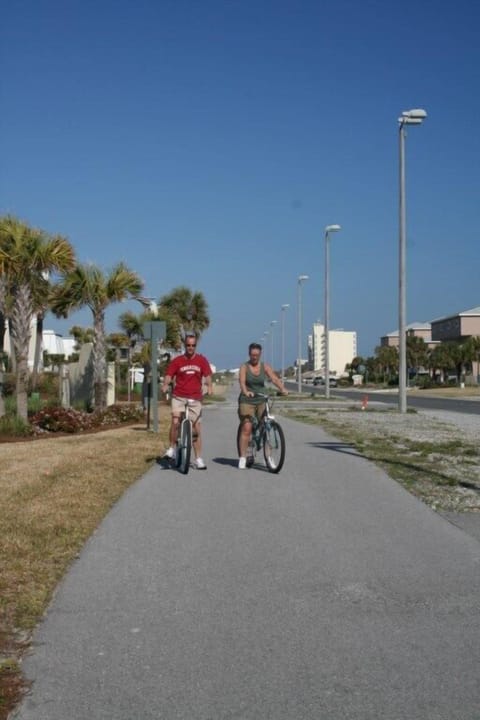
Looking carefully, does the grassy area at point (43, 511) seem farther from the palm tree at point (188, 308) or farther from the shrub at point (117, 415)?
the palm tree at point (188, 308)

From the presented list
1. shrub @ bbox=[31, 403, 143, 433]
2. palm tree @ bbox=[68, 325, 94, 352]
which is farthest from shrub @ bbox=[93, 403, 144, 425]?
palm tree @ bbox=[68, 325, 94, 352]

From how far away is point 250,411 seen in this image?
12562 mm

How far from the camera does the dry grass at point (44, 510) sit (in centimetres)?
558

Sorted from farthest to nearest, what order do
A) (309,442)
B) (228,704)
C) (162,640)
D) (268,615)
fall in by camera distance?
1. (309,442)
2. (268,615)
3. (162,640)
4. (228,704)

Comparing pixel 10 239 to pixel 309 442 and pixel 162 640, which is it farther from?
pixel 162 640

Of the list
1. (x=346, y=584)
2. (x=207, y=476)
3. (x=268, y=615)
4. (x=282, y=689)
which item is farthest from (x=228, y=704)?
(x=207, y=476)

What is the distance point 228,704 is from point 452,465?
9.76m

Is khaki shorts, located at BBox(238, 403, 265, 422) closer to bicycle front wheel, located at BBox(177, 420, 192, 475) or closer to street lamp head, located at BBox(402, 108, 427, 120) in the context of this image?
bicycle front wheel, located at BBox(177, 420, 192, 475)

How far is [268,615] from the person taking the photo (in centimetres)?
565

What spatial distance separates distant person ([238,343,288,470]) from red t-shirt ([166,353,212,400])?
1.91 feet

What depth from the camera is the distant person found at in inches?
493

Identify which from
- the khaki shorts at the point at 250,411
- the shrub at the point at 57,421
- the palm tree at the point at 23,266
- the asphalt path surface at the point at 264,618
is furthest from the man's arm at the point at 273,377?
the shrub at the point at 57,421

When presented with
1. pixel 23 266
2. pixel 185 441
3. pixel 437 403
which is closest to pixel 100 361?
pixel 23 266

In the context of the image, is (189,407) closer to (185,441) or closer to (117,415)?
(185,441)
